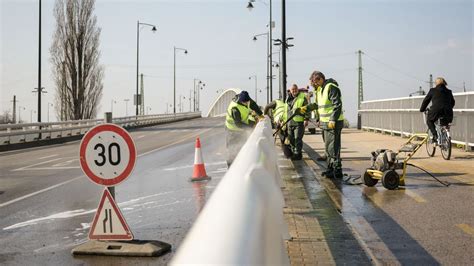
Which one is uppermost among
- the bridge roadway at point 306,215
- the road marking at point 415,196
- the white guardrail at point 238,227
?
the white guardrail at point 238,227

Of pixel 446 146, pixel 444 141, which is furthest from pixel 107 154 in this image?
pixel 444 141

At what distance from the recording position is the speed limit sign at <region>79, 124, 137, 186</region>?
604 centimetres

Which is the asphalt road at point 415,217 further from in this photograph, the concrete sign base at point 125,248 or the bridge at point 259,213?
the concrete sign base at point 125,248

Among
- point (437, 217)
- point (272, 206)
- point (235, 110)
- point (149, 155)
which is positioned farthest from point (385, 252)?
point (149, 155)

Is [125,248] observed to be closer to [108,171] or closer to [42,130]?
[108,171]

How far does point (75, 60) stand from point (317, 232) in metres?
42.4

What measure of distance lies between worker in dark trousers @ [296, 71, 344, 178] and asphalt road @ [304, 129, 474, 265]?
31 centimetres

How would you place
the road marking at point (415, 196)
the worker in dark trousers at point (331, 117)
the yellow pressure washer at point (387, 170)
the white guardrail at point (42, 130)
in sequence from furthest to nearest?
the white guardrail at point (42, 130) → the worker in dark trousers at point (331, 117) → the yellow pressure washer at point (387, 170) → the road marking at point (415, 196)

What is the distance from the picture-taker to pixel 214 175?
40.8 feet

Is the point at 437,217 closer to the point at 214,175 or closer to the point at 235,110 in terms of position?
the point at 235,110

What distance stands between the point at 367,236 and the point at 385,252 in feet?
2.21

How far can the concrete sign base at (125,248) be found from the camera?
5738 mm

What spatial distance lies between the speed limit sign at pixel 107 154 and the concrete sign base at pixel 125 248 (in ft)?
2.10

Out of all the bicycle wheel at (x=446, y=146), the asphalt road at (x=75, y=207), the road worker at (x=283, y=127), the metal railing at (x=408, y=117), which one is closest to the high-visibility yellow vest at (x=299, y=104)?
the road worker at (x=283, y=127)
